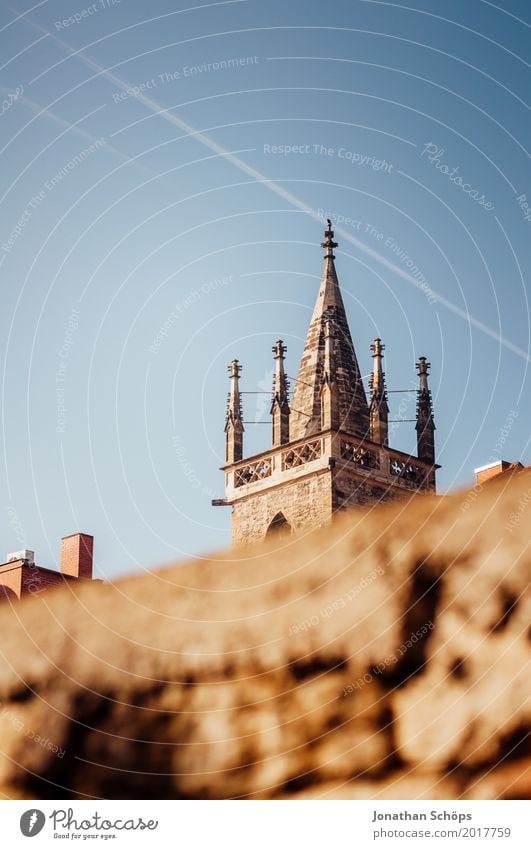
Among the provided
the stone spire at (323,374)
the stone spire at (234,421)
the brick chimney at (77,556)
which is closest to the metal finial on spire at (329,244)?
the stone spire at (323,374)

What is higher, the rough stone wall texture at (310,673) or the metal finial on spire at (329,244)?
the metal finial on spire at (329,244)

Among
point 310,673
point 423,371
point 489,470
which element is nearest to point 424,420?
point 423,371

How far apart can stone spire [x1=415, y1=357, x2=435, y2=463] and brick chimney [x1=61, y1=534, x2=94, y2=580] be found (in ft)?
36.7

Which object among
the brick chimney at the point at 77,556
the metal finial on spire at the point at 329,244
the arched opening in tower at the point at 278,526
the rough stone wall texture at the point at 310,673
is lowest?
the rough stone wall texture at the point at 310,673

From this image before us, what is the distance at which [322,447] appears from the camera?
26984 mm

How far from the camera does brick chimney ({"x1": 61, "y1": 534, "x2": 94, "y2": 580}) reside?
20.4 m

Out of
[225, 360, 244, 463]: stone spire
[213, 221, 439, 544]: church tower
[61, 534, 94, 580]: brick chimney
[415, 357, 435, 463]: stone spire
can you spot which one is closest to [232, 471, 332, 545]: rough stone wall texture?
[213, 221, 439, 544]: church tower

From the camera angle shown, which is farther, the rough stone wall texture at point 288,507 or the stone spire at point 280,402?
the stone spire at point 280,402

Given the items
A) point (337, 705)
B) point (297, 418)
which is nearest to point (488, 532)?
point (337, 705)

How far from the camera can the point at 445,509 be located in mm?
10336

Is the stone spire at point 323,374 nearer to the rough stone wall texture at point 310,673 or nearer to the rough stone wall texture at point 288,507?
the rough stone wall texture at point 288,507

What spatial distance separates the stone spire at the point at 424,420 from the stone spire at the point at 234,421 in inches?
179

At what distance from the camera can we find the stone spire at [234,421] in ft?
95.3

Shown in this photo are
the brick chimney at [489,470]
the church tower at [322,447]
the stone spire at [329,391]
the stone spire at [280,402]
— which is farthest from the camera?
the stone spire at [280,402]
